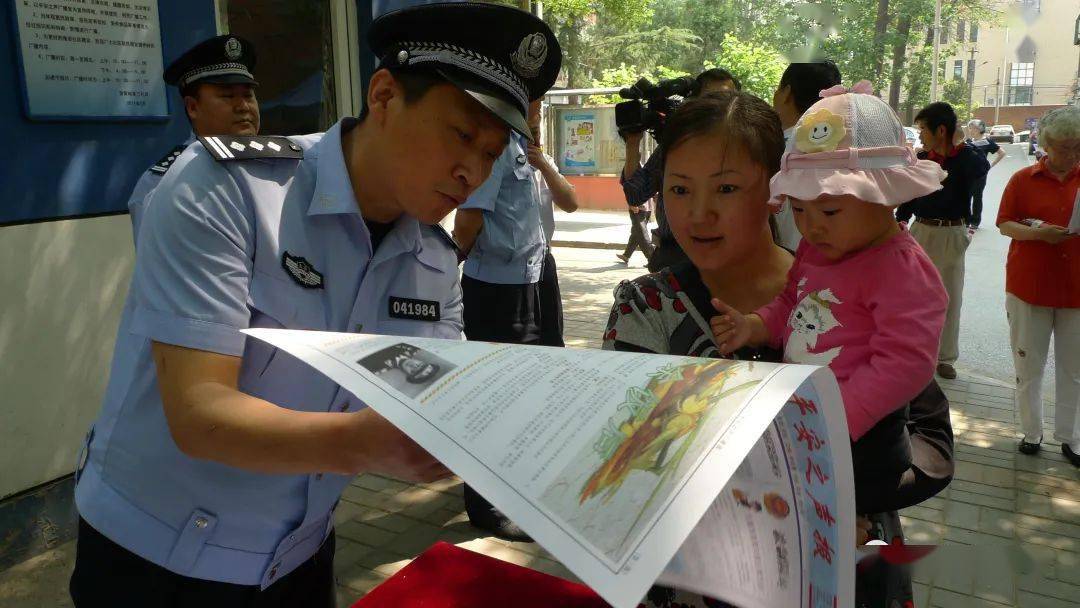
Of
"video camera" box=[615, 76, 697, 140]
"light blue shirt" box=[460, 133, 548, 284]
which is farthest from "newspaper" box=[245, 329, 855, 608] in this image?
"light blue shirt" box=[460, 133, 548, 284]

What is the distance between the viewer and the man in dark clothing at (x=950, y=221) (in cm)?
572

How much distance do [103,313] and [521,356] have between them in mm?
3141

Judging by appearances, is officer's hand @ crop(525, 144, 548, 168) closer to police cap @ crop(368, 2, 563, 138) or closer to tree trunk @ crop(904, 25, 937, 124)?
police cap @ crop(368, 2, 563, 138)

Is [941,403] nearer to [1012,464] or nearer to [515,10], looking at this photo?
[515,10]

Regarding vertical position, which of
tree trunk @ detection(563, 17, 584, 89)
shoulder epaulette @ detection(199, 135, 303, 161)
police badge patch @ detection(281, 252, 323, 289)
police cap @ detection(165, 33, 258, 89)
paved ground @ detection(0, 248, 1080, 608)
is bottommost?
paved ground @ detection(0, 248, 1080, 608)

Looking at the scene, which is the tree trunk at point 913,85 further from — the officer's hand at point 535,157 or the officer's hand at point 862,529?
the officer's hand at point 862,529

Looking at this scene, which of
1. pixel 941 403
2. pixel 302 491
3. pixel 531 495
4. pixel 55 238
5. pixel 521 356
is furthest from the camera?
pixel 55 238

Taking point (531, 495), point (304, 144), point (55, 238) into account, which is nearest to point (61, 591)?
point (55, 238)

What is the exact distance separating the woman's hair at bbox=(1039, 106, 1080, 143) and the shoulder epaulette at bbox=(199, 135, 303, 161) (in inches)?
173

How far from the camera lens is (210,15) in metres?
3.72

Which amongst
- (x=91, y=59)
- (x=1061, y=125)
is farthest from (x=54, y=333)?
(x=1061, y=125)

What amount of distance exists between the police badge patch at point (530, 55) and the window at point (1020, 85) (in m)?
48.6

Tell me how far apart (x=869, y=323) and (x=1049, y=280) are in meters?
3.66

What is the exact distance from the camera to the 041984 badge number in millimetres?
1363
